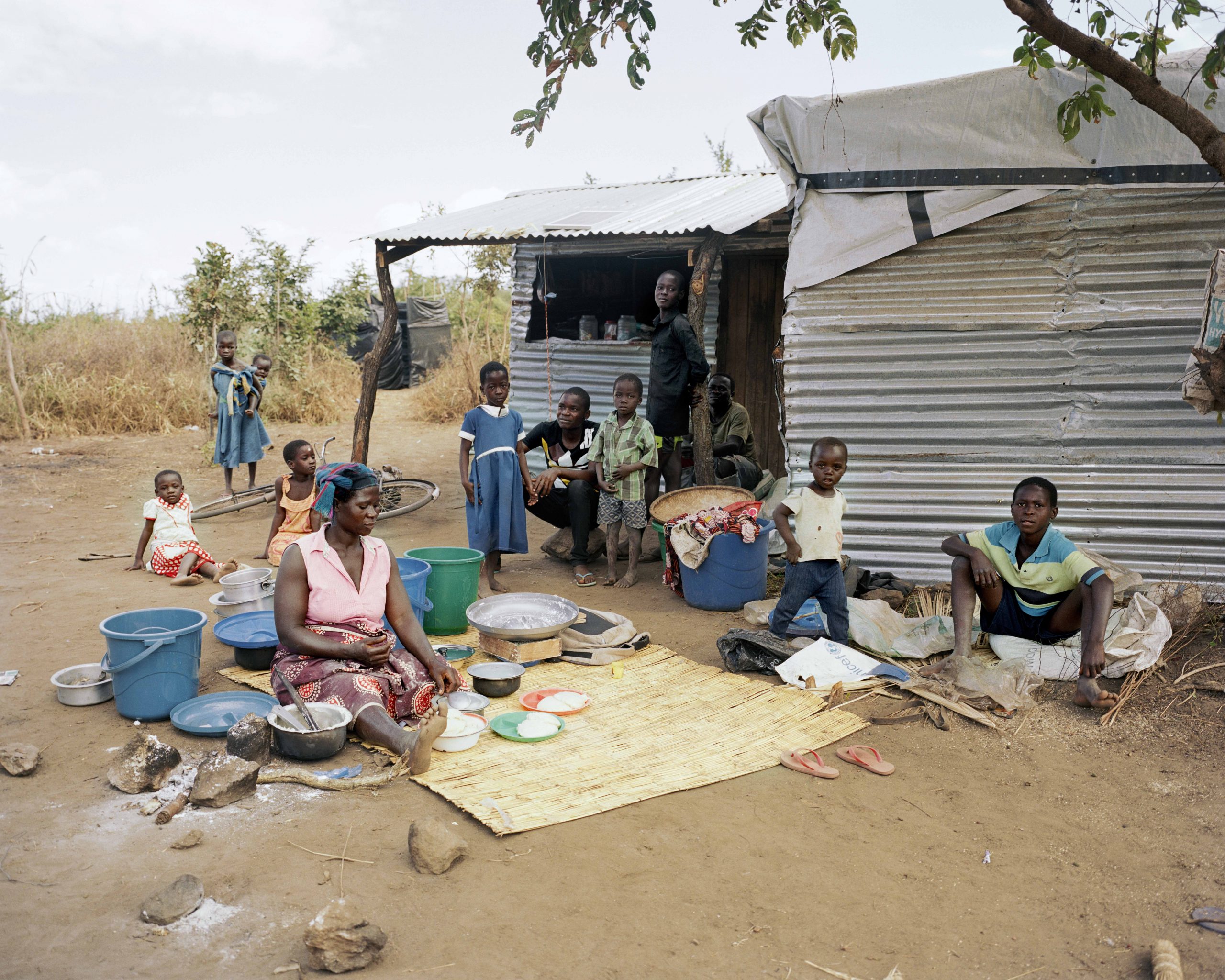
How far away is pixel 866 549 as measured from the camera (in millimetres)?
5902

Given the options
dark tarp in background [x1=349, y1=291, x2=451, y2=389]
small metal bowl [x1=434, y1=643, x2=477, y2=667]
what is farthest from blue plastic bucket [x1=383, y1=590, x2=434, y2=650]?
dark tarp in background [x1=349, y1=291, x2=451, y2=389]

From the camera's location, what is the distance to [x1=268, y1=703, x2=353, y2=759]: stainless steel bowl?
3385 millimetres

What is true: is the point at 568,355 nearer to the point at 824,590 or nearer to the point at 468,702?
the point at 824,590

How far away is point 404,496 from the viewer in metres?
9.10

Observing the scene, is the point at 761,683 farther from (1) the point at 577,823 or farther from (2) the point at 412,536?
(2) the point at 412,536

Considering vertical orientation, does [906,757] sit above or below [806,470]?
below

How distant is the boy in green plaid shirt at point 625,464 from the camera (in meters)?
6.12

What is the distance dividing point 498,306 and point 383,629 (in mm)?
16353

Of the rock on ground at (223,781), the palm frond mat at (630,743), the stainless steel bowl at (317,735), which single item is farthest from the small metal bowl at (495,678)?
the rock on ground at (223,781)

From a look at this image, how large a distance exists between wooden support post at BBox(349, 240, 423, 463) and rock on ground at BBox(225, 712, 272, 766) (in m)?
4.89

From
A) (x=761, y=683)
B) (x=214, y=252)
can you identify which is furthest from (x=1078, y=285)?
(x=214, y=252)

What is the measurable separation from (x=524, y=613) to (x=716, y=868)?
2187 mm


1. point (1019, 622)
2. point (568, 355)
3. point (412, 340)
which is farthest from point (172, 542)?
point (412, 340)

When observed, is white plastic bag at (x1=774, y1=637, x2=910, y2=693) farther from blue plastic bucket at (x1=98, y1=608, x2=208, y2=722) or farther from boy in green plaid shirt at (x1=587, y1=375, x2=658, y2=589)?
blue plastic bucket at (x1=98, y1=608, x2=208, y2=722)
